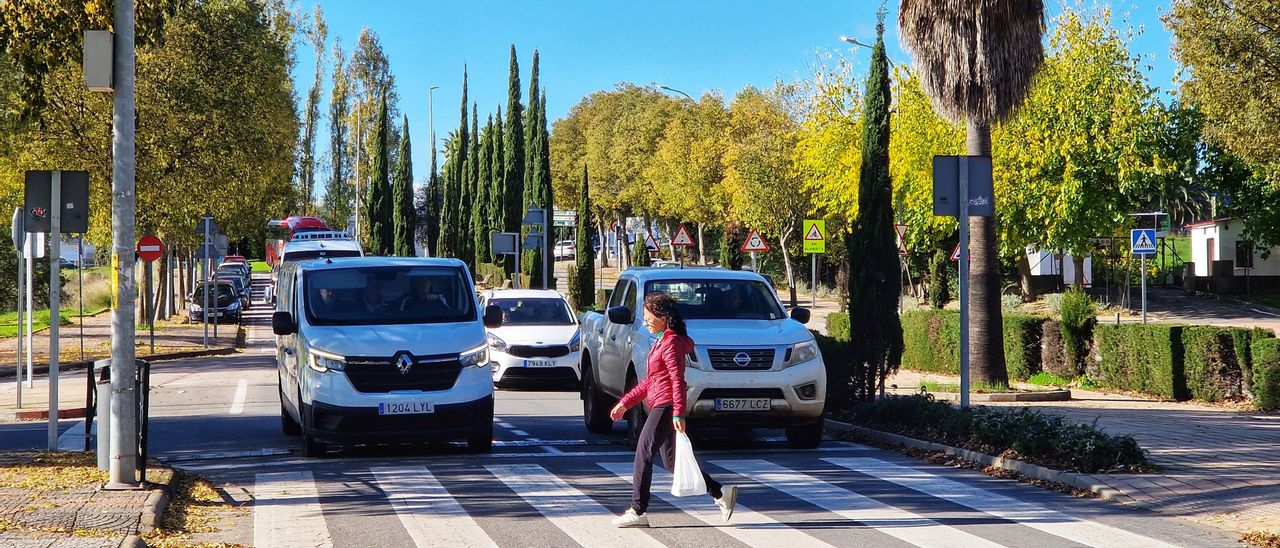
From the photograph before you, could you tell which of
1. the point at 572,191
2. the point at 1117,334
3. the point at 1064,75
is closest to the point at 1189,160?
the point at 1064,75

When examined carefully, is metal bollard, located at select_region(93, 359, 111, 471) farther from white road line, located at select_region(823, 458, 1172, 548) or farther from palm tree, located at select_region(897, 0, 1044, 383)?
palm tree, located at select_region(897, 0, 1044, 383)

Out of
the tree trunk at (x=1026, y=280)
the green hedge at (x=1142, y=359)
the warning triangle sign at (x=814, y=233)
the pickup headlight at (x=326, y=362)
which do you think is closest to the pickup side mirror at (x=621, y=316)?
the pickup headlight at (x=326, y=362)

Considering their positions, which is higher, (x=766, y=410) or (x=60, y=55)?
(x=60, y=55)

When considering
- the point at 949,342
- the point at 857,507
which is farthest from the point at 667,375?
the point at 949,342

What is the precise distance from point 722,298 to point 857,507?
197 inches

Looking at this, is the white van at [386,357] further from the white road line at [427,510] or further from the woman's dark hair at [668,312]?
the woman's dark hair at [668,312]

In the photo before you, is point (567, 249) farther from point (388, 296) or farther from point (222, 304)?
point (388, 296)

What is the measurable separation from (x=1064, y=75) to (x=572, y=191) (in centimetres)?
5575

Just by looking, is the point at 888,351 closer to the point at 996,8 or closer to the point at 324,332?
the point at 996,8

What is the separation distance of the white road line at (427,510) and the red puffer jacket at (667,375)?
1.38 metres

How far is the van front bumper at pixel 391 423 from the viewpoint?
12383 millimetres

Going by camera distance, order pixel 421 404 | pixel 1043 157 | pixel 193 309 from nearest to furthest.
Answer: pixel 421 404 → pixel 1043 157 → pixel 193 309

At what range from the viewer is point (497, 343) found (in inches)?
846

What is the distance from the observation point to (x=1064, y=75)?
4156cm
